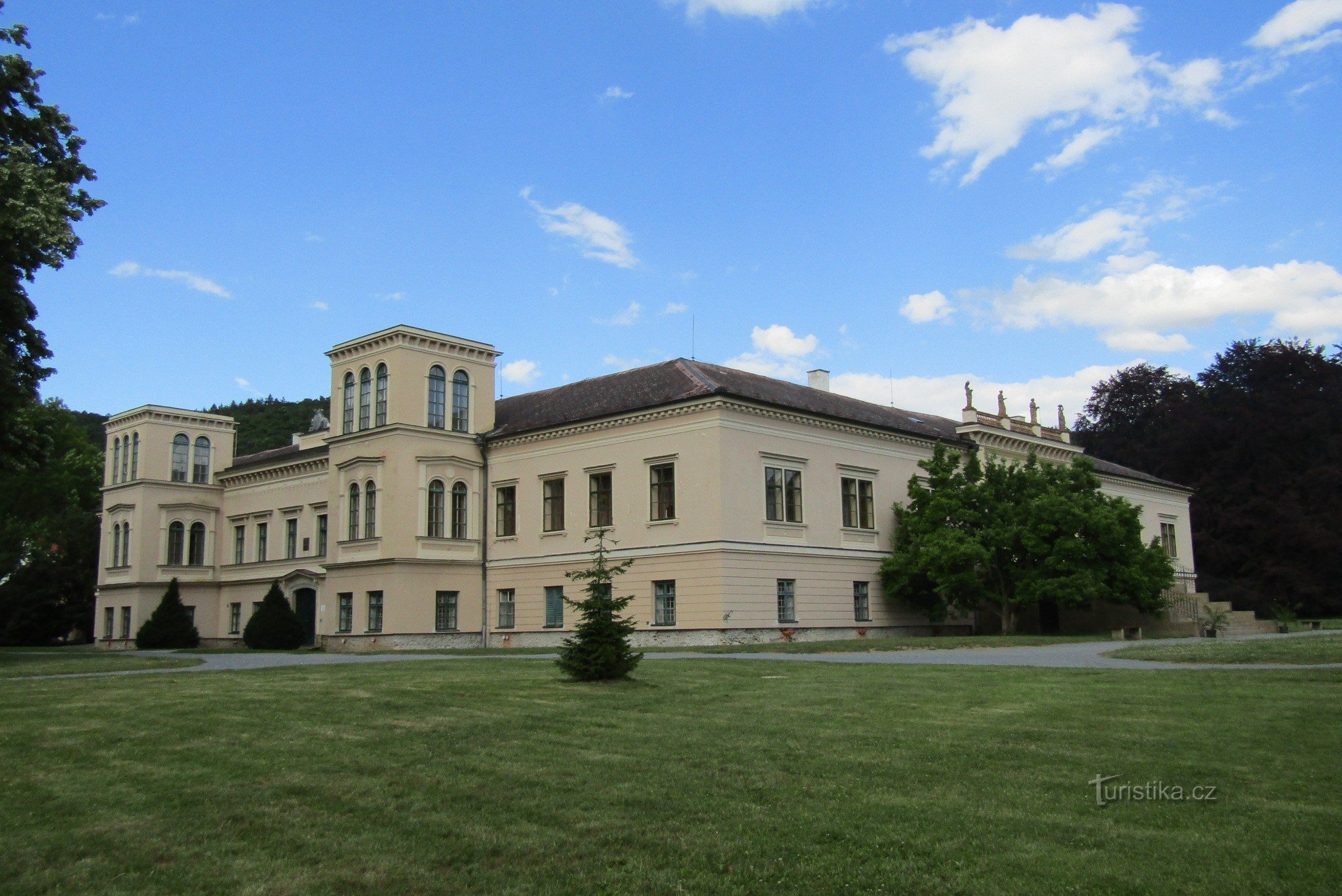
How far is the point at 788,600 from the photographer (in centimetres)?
3400

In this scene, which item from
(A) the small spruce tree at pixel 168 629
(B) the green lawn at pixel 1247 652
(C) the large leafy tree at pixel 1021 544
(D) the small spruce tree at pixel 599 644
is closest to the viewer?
(D) the small spruce tree at pixel 599 644

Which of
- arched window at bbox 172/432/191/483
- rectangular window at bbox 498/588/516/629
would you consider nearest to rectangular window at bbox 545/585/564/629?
rectangular window at bbox 498/588/516/629

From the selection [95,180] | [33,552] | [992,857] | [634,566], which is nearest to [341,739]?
[992,857]

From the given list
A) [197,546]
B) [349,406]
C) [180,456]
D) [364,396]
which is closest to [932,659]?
[364,396]

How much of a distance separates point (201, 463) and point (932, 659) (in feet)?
130

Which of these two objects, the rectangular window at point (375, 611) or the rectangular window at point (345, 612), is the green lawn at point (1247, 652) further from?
A: the rectangular window at point (345, 612)

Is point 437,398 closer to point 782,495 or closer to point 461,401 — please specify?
point 461,401

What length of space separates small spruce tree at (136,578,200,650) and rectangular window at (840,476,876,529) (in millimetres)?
28868

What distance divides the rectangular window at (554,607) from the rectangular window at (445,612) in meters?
3.62

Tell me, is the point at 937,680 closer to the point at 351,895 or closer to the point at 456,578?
the point at 351,895

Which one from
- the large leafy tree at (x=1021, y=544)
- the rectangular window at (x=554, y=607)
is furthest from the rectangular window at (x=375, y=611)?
the large leafy tree at (x=1021, y=544)

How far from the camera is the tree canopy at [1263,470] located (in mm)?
51312

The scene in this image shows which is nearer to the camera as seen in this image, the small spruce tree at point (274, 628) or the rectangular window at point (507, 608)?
the rectangular window at point (507, 608)

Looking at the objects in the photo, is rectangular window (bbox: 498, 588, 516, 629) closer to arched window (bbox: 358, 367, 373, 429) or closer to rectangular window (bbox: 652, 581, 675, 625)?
rectangular window (bbox: 652, 581, 675, 625)
